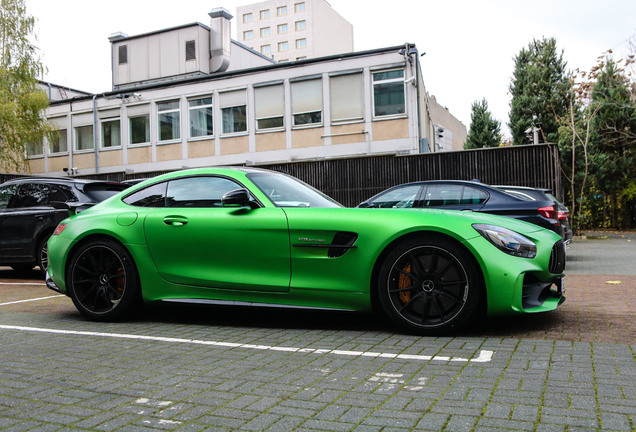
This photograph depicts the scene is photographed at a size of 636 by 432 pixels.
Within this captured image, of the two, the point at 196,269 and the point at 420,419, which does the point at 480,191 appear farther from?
the point at 420,419

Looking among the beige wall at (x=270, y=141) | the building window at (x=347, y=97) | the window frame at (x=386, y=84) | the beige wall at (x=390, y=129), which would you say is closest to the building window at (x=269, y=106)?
the beige wall at (x=270, y=141)

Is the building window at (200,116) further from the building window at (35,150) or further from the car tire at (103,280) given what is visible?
the car tire at (103,280)

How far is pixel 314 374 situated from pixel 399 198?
6.67m

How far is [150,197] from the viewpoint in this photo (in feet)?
19.3

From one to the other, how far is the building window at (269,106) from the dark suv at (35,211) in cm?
1700

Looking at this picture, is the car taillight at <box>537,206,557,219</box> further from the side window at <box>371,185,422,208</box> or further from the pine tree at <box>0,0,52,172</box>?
the pine tree at <box>0,0,52,172</box>

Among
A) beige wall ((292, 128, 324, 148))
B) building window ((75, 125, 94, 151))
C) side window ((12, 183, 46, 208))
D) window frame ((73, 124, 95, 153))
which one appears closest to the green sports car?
side window ((12, 183, 46, 208))

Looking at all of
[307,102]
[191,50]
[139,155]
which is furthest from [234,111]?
[139,155]

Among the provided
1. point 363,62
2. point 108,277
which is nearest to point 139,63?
point 363,62

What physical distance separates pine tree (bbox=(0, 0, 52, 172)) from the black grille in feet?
93.6

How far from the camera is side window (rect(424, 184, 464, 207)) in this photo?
32.0ft

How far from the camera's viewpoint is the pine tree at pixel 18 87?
28875mm

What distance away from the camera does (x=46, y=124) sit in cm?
3059

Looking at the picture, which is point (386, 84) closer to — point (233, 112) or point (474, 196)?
point (233, 112)
